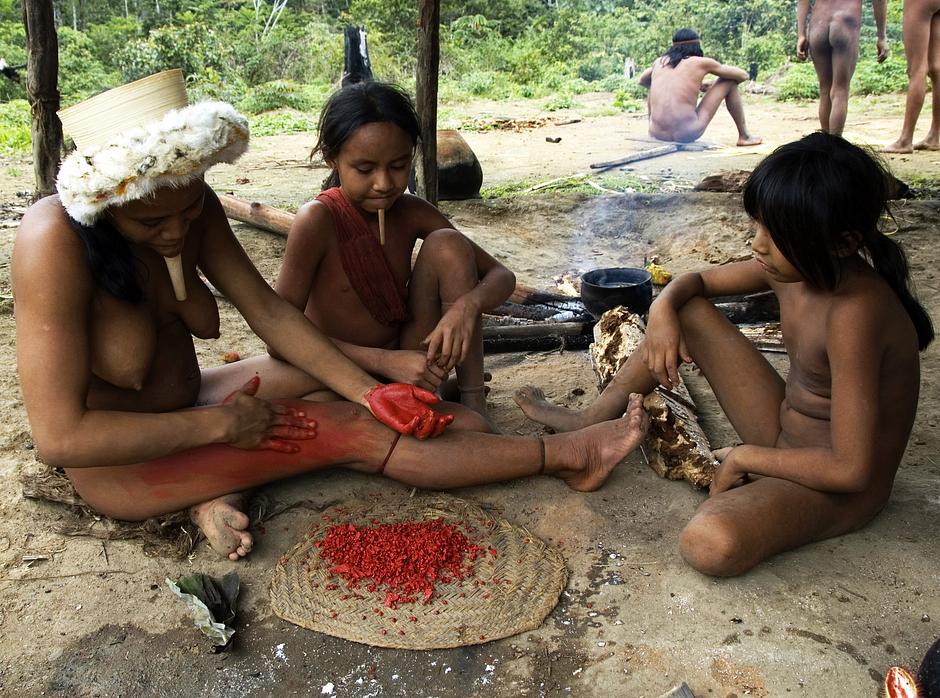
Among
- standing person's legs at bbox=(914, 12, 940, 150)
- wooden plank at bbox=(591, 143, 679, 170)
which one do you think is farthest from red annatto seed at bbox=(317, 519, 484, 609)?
standing person's legs at bbox=(914, 12, 940, 150)

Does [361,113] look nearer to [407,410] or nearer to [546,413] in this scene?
[407,410]

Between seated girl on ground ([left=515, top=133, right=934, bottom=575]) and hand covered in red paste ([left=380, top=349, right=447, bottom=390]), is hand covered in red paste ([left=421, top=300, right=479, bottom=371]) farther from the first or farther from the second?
seated girl on ground ([left=515, top=133, right=934, bottom=575])

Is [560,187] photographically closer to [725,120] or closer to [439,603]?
[725,120]

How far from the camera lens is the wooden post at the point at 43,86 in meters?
4.79

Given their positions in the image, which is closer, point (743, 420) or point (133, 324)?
point (133, 324)

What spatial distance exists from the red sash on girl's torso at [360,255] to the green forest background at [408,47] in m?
9.89

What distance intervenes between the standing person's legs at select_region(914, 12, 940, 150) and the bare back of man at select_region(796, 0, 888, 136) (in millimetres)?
634

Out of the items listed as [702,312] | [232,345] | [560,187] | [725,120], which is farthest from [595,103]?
[702,312]

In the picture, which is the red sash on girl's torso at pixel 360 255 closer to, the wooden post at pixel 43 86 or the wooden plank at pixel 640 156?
the wooden post at pixel 43 86

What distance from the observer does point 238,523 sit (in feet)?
7.66

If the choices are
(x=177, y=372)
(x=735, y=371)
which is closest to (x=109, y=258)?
(x=177, y=372)

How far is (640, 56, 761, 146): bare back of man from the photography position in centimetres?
888

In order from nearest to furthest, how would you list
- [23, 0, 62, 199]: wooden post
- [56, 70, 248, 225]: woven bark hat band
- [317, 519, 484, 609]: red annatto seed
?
[56, 70, 248, 225]: woven bark hat band, [317, 519, 484, 609]: red annatto seed, [23, 0, 62, 199]: wooden post

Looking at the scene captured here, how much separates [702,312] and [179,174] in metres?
1.55
